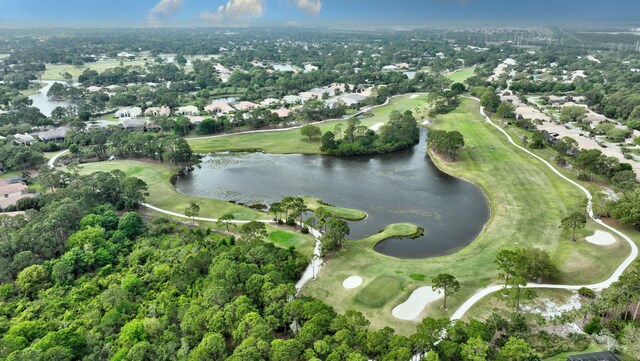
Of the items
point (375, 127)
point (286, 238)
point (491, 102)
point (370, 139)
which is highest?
point (491, 102)

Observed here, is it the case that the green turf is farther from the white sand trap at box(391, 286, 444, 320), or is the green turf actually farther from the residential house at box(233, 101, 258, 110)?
the residential house at box(233, 101, 258, 110)

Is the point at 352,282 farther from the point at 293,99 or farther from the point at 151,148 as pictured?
the point at 293,99

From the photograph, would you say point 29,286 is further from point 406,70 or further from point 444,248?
point 406,70

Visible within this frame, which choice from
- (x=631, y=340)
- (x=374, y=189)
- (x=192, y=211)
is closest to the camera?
(x=631, y=340)

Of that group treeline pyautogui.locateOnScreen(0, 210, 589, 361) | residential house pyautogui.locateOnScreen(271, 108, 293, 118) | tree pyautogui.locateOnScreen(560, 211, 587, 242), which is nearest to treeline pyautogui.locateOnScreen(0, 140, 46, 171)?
treeline pyautogui.locateOnScreen(0, 210, 589, 361)

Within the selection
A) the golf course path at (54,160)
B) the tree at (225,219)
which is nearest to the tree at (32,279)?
the tree at (225,219)

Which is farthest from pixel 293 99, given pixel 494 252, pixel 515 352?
pixel 515 352
